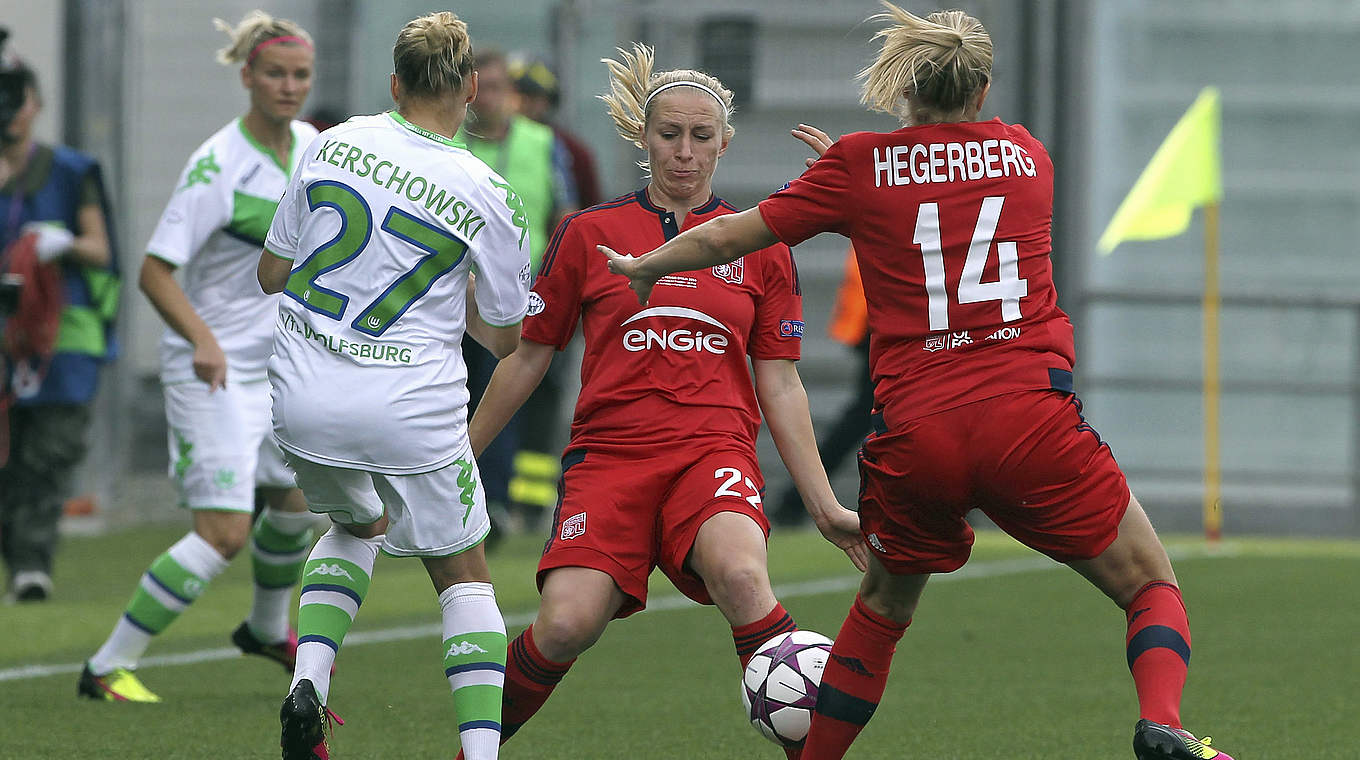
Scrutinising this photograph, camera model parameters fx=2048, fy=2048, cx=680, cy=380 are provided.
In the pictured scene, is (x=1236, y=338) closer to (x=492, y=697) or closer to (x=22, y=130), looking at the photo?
(x=22, y=130)

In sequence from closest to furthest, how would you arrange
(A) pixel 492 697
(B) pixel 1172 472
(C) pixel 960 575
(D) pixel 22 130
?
(A) pixel 492 697 → (D) pixel 22 130 → (C) pixel 960 575 → (B) pixel 1172 472

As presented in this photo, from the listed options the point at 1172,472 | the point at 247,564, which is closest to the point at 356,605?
the point at 247,564

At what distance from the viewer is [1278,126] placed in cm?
1422

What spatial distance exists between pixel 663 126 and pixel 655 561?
1.06 meters

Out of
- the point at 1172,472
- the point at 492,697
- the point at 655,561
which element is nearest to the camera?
the point at 492,697

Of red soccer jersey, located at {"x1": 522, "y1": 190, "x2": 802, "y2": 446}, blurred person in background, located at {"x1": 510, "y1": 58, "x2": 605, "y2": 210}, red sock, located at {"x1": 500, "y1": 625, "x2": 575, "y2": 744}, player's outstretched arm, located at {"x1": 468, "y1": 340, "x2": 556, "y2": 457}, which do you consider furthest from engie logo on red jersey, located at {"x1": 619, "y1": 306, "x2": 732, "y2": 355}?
blurred person in background, located at {"x1": 510, "y1": 58, "x2": 605, "y2": 210}

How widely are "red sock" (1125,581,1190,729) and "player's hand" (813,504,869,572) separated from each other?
2.03 feet

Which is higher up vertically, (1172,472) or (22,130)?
(22,130)

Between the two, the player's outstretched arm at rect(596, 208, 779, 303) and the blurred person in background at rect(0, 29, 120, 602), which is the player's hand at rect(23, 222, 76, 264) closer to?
the blurred person in background at rect(0, 29, 120, 602)

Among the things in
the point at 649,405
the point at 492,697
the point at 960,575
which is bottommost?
the point at 960,575

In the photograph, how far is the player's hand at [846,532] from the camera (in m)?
4.60

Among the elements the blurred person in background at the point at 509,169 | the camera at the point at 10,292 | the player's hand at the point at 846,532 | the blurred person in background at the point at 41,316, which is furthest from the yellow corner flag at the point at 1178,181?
the player's hand at the point at 846,532

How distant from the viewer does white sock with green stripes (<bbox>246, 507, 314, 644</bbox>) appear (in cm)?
640

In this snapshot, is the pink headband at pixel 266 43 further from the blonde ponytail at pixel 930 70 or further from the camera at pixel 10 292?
the camera at pixel 10 292
